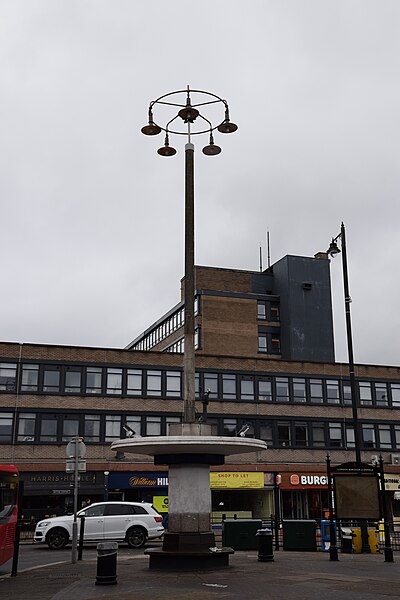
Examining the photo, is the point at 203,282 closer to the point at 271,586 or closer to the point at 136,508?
the point at 136,508

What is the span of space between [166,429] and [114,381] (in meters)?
4.81

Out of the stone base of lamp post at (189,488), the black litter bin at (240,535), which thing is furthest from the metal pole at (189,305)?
the black litter bin at (240,535)

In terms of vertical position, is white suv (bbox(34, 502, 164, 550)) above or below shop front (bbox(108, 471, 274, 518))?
below

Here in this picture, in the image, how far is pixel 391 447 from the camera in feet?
177

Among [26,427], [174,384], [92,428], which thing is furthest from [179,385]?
[26,427]

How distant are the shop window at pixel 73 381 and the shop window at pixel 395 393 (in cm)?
2385

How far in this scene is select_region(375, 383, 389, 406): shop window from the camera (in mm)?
54500

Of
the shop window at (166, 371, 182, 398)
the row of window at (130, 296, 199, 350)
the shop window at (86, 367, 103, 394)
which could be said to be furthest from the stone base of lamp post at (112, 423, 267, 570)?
the row of window at (130, 296, 199, 350)

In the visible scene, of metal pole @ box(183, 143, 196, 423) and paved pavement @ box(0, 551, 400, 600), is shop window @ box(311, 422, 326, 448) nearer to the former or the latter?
paved pavement @ box(0, 551, 400, 600)

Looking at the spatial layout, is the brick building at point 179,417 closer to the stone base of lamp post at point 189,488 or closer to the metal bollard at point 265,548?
the metal bollard at point 265,548

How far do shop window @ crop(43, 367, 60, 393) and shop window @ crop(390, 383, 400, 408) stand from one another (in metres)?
25.3

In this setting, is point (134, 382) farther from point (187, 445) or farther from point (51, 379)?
point (187, 445)

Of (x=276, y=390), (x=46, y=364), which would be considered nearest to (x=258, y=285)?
(x=276, y=390)

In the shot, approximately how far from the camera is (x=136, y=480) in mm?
46344
